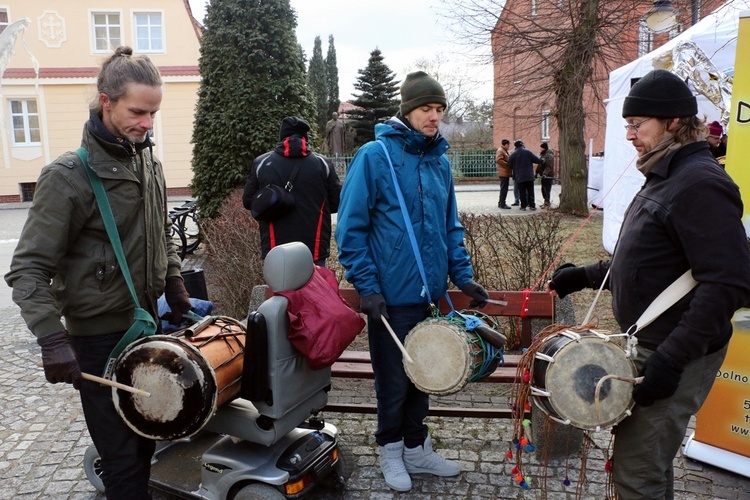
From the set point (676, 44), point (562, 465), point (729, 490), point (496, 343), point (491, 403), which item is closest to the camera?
point (496, 343)

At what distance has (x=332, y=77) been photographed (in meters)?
49.8

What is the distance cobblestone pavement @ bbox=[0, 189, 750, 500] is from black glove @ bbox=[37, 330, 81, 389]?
1453 mm

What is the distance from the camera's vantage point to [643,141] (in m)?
2.27

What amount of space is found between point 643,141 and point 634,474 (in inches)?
50.3

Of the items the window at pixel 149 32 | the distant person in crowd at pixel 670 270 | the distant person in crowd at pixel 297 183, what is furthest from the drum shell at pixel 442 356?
the window at pixel 149 32

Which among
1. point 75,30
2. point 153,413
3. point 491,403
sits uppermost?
point 75,30

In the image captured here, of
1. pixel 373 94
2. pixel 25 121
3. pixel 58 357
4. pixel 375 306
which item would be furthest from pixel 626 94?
pixel 373 94

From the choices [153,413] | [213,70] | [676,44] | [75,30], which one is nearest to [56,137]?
[75,30]

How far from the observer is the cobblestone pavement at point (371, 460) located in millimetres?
3242

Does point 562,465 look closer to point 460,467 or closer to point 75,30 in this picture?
point 460,467

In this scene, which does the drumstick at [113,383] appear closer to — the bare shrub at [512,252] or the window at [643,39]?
the bare shrub at [512,252]

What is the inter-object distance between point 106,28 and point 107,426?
82.0 feet

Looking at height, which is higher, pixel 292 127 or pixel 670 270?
pixel 292 127

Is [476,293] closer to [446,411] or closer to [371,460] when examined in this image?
[446,411]
